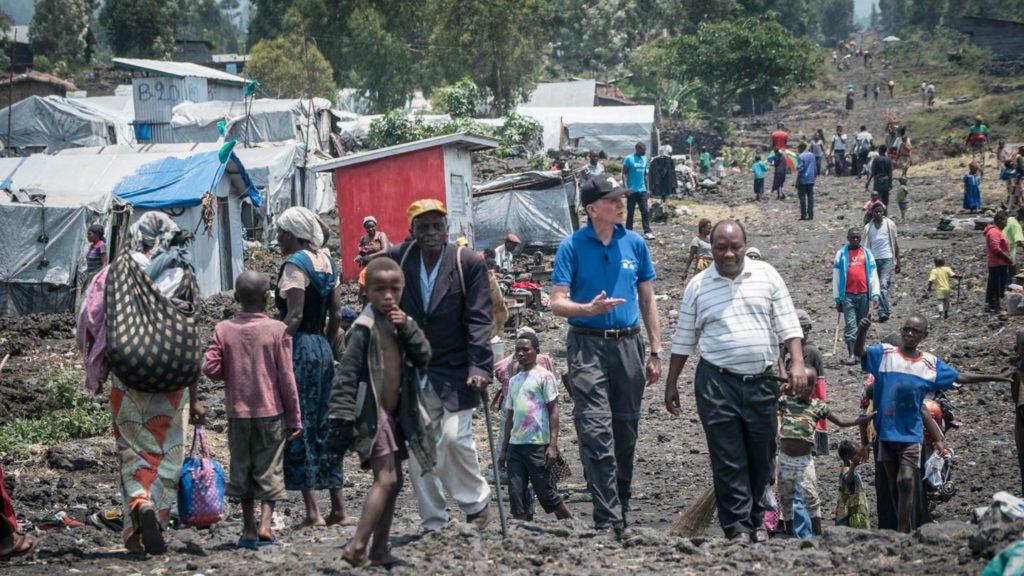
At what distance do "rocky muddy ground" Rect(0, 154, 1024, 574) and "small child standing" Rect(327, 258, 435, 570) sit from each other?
0.90ft

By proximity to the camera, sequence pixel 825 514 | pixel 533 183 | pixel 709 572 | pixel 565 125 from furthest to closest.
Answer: pixel 565 125
pixel 533 183
pixel 825 514
pixel 709 572

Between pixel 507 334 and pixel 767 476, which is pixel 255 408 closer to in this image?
pixel 767 476

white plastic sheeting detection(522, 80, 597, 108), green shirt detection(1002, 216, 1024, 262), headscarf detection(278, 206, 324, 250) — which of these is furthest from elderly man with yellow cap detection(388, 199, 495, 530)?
white plastic sheeting detection(522, 80, 597, 108)

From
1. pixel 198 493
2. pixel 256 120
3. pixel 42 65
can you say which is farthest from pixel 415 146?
pixel 42 65

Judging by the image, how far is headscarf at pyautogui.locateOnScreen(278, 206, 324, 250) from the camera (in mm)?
6727

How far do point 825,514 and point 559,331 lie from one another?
8.65 metres

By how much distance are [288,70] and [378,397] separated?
160ft

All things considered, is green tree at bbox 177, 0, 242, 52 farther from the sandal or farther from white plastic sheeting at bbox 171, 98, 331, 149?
the sandal

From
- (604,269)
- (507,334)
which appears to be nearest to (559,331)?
(507,334)

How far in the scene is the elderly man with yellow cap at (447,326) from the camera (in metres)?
5.82

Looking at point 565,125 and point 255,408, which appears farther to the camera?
point 565,125

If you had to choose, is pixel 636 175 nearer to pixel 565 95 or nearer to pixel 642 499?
pixel 642 499

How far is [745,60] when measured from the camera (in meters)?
51.8

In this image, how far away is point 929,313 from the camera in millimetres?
17125
